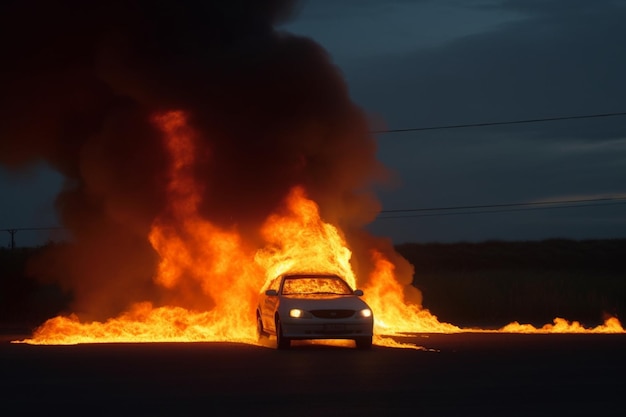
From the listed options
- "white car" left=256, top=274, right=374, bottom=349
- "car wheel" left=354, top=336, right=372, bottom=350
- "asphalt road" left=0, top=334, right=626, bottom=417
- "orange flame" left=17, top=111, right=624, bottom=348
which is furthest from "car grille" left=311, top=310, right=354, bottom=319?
"orange flame" left=17, top=111, right=624, bottom=348

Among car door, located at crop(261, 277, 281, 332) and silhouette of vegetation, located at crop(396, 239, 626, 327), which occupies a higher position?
silhouette of vegetation, located at crop(396, 239, 626, 327)

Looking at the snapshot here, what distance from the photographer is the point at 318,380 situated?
52.9 feet

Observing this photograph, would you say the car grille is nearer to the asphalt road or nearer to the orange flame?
the asphalt road

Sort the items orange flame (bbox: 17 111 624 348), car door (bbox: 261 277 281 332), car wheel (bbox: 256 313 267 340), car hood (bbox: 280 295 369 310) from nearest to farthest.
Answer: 1. car hood (bbox: 280 295 369 310)
2. car door (bbox: 261 277 281 332)
3. car wheel (bbox: 256 313 267 340)
4. orange flame (bbox: 17 111 624 348)

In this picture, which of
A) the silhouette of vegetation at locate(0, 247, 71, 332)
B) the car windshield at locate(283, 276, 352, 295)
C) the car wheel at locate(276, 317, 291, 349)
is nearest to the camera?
the car wheel at locate(276, 317, 291, 349)

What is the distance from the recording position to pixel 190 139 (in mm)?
31156

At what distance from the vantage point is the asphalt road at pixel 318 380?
1291 centimetres

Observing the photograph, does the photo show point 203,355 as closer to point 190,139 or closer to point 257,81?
point 190,139

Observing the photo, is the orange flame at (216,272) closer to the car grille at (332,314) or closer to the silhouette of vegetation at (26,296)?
the car grille at (332,314)

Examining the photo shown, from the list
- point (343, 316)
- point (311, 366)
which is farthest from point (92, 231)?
point (311, 366)

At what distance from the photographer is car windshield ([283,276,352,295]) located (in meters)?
25.0

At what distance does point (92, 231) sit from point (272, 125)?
24.3 feet

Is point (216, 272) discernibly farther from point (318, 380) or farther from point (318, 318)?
point (318, 380)

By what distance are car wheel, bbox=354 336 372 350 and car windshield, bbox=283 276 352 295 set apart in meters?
1.78
